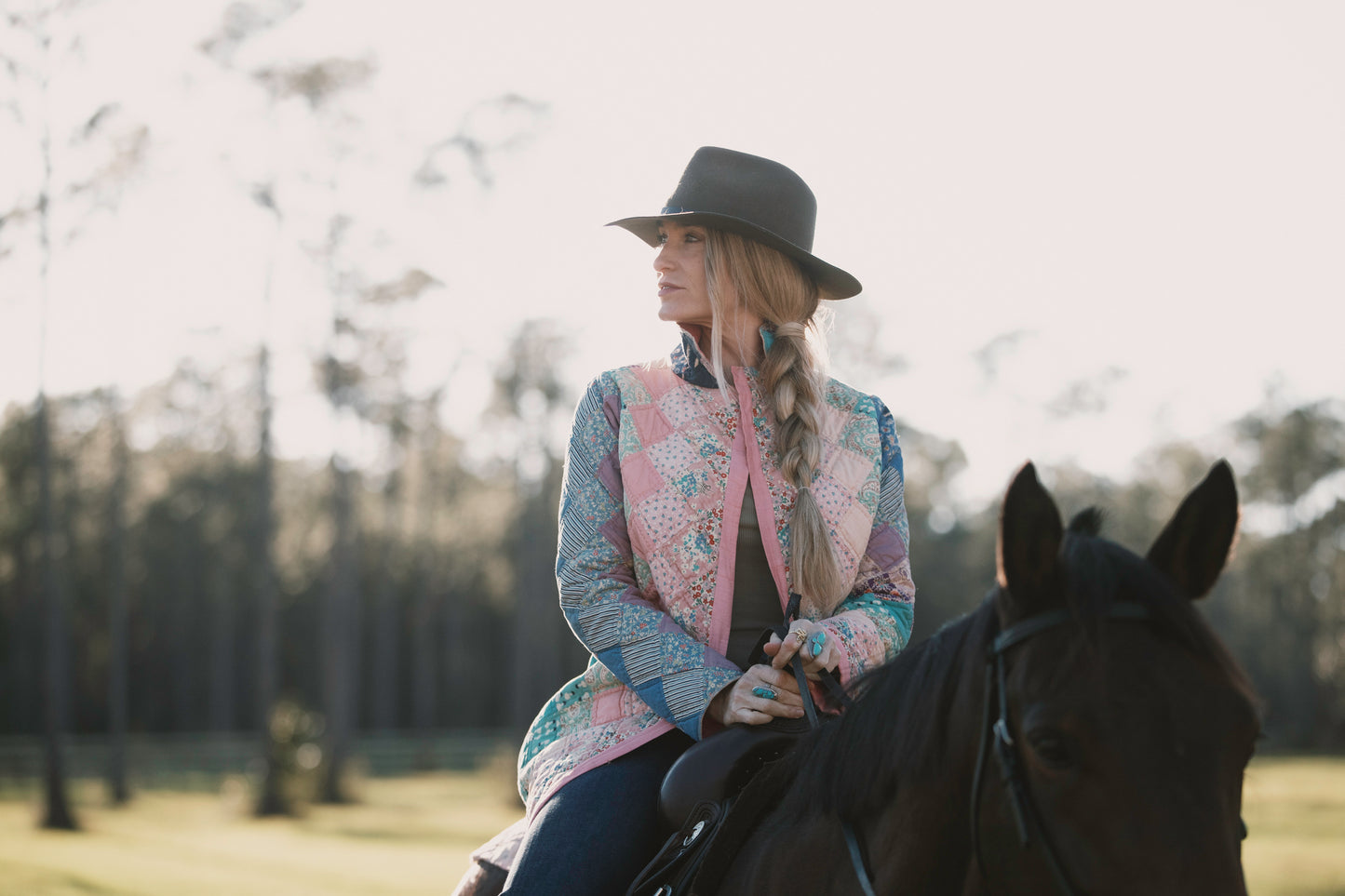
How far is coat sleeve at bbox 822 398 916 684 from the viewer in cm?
246

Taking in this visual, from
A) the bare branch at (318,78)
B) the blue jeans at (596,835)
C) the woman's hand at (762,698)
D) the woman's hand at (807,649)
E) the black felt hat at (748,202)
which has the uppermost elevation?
the bare branch at (318,78)

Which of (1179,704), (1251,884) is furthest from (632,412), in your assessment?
(1251,884)

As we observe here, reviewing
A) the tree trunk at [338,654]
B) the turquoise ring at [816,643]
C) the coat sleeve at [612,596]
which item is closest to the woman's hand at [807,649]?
the turquoise ring at [816,643]

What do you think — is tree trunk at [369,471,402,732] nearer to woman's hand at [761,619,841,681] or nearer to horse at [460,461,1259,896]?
woman's hand at [761,619,841,681]

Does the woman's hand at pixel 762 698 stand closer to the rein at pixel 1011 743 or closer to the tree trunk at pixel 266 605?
the rein at pixel 1011 743

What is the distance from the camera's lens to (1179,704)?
139 centimetres

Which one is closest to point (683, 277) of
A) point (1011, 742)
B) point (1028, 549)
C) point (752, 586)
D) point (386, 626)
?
point (752, 586)

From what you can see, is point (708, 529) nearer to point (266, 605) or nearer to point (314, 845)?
point (314, 845)

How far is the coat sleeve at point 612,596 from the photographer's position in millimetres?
2438

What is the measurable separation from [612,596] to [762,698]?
1.53ft

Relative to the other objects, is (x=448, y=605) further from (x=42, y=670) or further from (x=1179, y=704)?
(x=1179, y=704)

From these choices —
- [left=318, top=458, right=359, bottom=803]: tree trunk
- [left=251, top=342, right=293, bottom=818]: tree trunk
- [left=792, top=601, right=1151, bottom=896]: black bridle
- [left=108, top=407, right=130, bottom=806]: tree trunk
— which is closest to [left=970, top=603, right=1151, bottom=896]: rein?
[left=792, top=601, right=1151, bottom=896]: black bridle

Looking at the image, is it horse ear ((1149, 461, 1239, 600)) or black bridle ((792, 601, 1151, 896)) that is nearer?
black bridle ((792, 601, 1151, 896))

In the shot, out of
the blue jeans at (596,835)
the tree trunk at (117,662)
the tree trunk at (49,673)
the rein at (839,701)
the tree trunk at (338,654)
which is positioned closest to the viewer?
the rein at (839,701)
